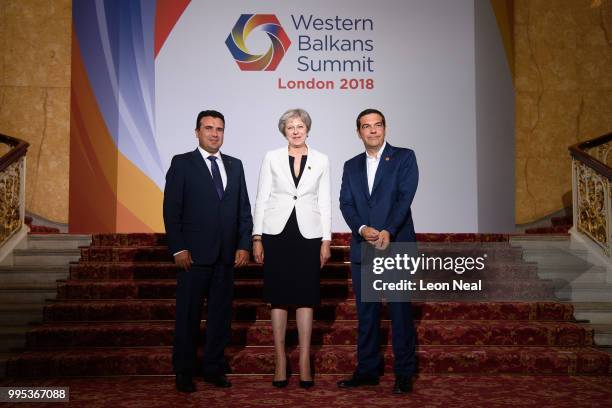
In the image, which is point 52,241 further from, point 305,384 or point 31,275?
point 305,384

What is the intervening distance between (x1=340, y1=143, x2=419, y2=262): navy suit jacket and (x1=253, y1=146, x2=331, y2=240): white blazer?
162mm

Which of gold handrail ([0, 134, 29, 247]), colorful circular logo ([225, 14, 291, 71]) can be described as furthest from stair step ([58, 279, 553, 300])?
colorful circular logo ([225, 14, 291, 71])

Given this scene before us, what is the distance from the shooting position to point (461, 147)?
24.1ft

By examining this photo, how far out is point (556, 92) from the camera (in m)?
7.55

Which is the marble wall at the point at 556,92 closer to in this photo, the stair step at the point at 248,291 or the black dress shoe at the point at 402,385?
the stair step at the point at 248,291

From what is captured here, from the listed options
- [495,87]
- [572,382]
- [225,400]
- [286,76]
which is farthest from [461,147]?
[225,400]

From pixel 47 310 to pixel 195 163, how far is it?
186 centimetres

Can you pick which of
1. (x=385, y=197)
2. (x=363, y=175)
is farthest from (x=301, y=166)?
(x=385, y=197)

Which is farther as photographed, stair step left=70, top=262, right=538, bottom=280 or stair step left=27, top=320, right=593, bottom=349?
stair step left=70, top=262, right=538, bottom=280

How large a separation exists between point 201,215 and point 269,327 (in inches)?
46.4

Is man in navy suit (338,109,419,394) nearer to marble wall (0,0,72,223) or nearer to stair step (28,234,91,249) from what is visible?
stair step (28,234,91,249)

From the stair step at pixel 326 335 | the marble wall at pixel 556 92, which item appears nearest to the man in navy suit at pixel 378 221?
the stair step at pixel 326 335

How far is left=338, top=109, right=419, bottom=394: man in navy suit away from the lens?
321cm

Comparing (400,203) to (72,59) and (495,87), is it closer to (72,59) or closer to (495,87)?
(495,87)
